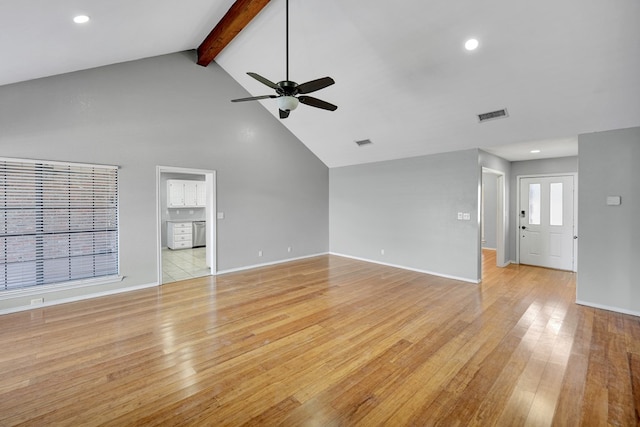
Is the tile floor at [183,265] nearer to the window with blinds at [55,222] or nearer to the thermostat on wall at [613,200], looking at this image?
the window with blinds at [55,222]

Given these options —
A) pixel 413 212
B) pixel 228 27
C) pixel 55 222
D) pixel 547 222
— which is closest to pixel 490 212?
pixel 547 222

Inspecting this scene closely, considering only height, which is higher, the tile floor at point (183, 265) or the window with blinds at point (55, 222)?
the window with blinds at point (55, 222)

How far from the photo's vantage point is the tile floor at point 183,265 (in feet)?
17.9

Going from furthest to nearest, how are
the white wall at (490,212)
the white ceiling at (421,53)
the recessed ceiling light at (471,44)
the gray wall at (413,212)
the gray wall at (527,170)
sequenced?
the white wall at (490,212) → the gray wall at (527,170) → the gray wall at (413,212) → the recessed ceiling light at (471,44) → the white ceiling at (421,53)

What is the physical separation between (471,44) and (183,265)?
677 centimetres

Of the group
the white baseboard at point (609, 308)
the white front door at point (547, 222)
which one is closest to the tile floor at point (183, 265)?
the white baseboard at point (609, 308)

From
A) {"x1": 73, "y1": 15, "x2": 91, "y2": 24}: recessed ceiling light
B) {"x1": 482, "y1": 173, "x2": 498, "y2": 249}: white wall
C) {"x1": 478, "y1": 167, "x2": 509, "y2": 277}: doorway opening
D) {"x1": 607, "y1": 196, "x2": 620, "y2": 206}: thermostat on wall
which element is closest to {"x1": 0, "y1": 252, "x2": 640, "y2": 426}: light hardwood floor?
{"x1": 607, "y1": 196, "x2": 620, "y2": 206}: thermostat on wall

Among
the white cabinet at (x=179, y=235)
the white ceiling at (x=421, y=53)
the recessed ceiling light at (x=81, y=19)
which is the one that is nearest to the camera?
the recessed ceiling light at (x=81, y=19)

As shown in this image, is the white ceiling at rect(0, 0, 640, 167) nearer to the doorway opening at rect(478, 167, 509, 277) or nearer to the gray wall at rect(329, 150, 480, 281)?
the gray wall at rect(329, 150, 480, 281)

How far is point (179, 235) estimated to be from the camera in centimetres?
852

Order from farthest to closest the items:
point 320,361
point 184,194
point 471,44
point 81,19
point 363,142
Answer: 1. point 184,194
2. point 363,142
3. point 471,44
4. point 81,19
5. point 320,361

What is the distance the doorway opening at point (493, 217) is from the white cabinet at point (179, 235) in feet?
26.6

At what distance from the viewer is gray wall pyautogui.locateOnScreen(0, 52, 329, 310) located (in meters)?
3.75

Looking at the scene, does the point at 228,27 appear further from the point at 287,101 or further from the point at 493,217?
the point at 493,217
